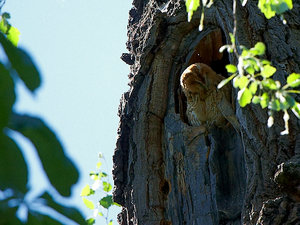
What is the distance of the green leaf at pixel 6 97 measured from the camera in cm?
90

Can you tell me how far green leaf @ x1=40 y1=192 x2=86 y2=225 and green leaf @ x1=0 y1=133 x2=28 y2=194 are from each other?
2.0 inches

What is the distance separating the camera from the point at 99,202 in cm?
518

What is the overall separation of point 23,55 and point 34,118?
12 cm

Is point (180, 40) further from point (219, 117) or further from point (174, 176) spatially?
point (174, 176)

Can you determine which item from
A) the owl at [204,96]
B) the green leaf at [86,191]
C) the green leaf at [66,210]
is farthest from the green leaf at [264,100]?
the green leaf at [86,191]

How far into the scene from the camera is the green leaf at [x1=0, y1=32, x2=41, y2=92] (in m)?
0.96

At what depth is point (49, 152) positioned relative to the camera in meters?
0.93

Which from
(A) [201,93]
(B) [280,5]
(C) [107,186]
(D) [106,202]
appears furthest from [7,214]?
(C) [107,186]

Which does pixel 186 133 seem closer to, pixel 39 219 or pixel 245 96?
pixel 245 96

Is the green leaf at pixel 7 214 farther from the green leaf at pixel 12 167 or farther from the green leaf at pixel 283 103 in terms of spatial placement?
the green leaf at pixel 283 103

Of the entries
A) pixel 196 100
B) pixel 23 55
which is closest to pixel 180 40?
pixel 196 100

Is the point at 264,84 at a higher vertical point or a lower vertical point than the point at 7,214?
higher

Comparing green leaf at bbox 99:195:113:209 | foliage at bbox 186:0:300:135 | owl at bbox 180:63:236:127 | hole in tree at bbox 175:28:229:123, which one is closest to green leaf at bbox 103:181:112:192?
green leaf at bbox 99:195:113:209

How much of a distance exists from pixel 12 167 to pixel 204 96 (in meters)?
2.84
